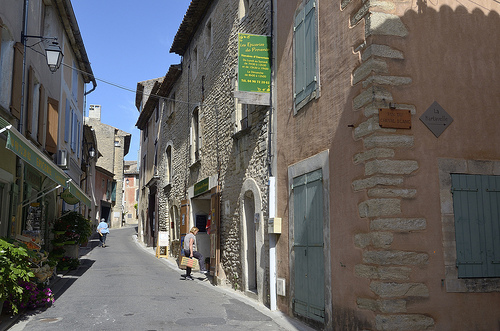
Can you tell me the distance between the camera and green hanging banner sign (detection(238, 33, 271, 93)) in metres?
8.85

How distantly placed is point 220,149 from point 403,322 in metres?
7.81

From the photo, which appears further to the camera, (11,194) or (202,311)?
(11,194)

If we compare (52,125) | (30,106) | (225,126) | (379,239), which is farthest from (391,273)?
(52,125)

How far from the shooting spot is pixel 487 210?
567cm

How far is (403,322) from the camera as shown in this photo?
5.07 meters

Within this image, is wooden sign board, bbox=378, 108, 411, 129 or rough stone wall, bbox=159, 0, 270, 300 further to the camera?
rough stone wall, bbox=159, 0, 270, 300

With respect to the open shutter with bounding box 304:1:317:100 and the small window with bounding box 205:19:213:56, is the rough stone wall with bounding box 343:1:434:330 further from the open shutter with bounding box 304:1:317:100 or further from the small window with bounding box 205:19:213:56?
the small window with bounding box 205:19:213:56

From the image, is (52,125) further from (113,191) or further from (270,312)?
(113,191)

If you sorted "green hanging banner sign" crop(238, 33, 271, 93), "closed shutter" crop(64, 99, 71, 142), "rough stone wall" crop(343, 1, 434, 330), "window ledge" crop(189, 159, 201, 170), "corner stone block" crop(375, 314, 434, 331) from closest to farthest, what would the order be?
"corner stone block" crop(375, 314, 434, 331) → "rough stone wall" crop(343, 1, 434, 330) → "green hanging banner sign" crop(238, 33, 271, 93) → "window ledge" crop(189, 159, 201, 170) → "closed shutter" crop(64, 99, 71, 142)

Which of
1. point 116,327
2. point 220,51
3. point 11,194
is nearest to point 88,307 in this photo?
point 116,327

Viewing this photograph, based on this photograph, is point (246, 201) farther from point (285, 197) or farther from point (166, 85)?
point (166, 85)

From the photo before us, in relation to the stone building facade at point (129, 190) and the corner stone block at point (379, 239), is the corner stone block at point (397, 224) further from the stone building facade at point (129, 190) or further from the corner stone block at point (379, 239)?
the stone building facade at point (129, 190)

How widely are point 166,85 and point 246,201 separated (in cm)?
1103

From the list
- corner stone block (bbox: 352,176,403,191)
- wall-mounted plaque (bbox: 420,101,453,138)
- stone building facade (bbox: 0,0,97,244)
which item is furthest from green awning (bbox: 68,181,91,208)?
wall-mounted plaque (bbox: 420,101,453,138)
